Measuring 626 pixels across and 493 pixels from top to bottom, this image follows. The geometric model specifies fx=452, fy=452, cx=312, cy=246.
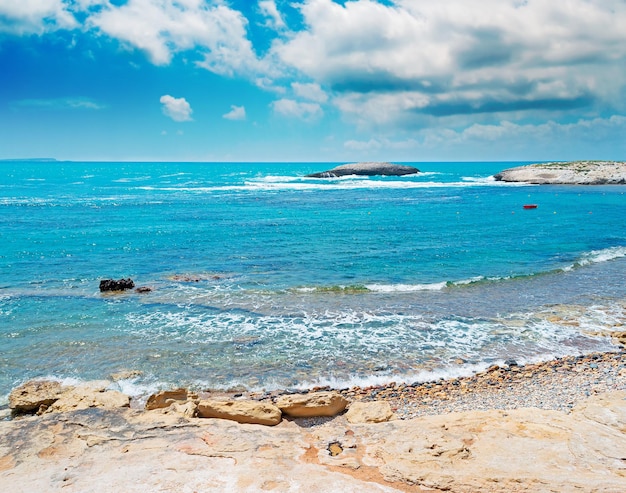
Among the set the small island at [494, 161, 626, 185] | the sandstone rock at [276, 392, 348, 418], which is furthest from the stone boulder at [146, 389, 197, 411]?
the small island at [494, 161, 626, 185]

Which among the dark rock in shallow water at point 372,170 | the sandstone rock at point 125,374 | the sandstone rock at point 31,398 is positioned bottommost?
the sandstone rock at point 125,374

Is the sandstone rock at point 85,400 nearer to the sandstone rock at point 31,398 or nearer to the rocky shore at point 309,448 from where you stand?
the rocky shore at point 309,448

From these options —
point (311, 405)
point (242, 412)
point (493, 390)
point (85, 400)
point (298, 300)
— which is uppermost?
point (242, 412)

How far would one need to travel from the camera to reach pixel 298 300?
888 inches

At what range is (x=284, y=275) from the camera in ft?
88.3

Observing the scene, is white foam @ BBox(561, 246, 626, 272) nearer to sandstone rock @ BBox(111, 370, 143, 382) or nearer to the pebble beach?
the pebble beach

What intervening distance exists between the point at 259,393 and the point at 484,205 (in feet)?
192

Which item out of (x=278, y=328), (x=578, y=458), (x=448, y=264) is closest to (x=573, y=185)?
(x=448, y=264)

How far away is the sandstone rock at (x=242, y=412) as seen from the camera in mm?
10344

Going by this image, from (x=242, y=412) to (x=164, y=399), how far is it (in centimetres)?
242

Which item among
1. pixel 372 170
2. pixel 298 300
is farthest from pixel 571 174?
pixel 298 300

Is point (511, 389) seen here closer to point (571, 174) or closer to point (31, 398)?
point (31, 398)

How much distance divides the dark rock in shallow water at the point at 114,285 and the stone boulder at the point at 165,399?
13879mm

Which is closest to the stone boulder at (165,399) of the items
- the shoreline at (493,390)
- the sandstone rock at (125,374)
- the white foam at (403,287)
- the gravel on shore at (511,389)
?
the shoreline at (493,390)
